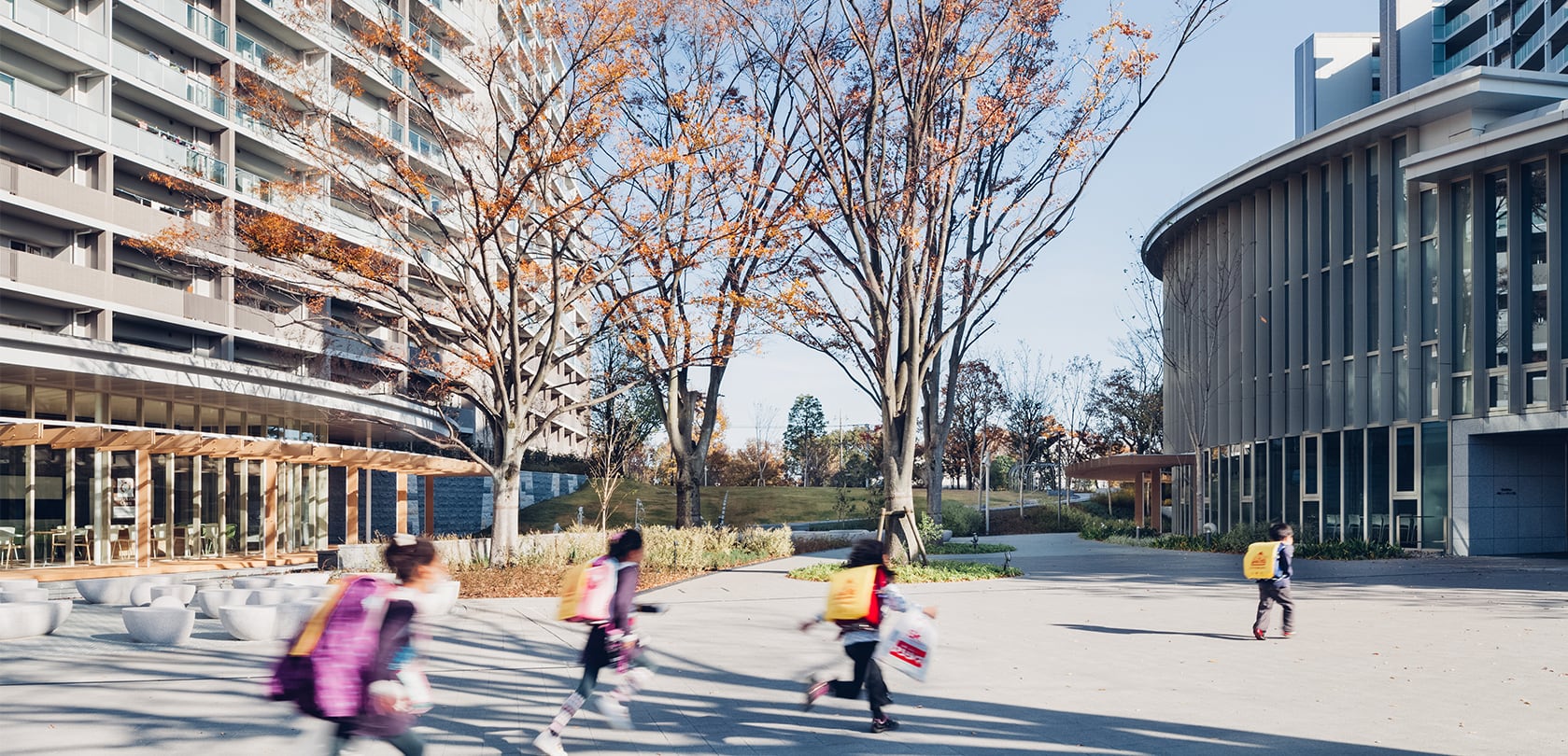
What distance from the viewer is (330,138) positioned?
22453 millimetres

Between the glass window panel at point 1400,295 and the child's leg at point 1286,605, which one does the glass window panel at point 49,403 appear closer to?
the child's leg at point 1286,605

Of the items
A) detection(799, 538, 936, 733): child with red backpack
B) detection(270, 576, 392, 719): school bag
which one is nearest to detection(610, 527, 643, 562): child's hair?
detection(799, 538, 936, 733): child with red backpack

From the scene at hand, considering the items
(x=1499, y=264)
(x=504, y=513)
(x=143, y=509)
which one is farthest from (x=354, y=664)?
(x=1499, y=264)

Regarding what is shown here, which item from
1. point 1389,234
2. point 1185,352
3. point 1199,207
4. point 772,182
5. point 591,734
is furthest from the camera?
point 1185,352

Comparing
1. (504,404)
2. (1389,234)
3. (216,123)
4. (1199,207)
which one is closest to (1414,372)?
(1389,234)

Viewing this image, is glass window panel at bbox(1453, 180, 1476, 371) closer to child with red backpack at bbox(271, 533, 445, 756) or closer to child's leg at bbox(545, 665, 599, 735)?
child's leg at bbox(545, 665, 599, 735)

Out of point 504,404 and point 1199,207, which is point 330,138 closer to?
point 504,404

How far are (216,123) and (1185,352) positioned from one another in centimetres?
3276

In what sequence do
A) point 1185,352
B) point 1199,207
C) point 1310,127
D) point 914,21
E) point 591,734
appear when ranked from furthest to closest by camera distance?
point 1310,127 < point 1185,352 < point 1199,207 < point 914,21 < point 591,734

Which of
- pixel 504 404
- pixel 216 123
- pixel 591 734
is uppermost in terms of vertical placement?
pixel 216 123

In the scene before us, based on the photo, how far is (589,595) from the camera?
8.22 m

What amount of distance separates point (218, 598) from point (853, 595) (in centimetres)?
1093

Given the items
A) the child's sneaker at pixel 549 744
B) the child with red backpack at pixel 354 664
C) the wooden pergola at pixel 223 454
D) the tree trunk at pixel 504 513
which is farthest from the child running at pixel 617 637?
the wooden pergola at pixel 223 454

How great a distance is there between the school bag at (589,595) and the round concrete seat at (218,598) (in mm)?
8794
